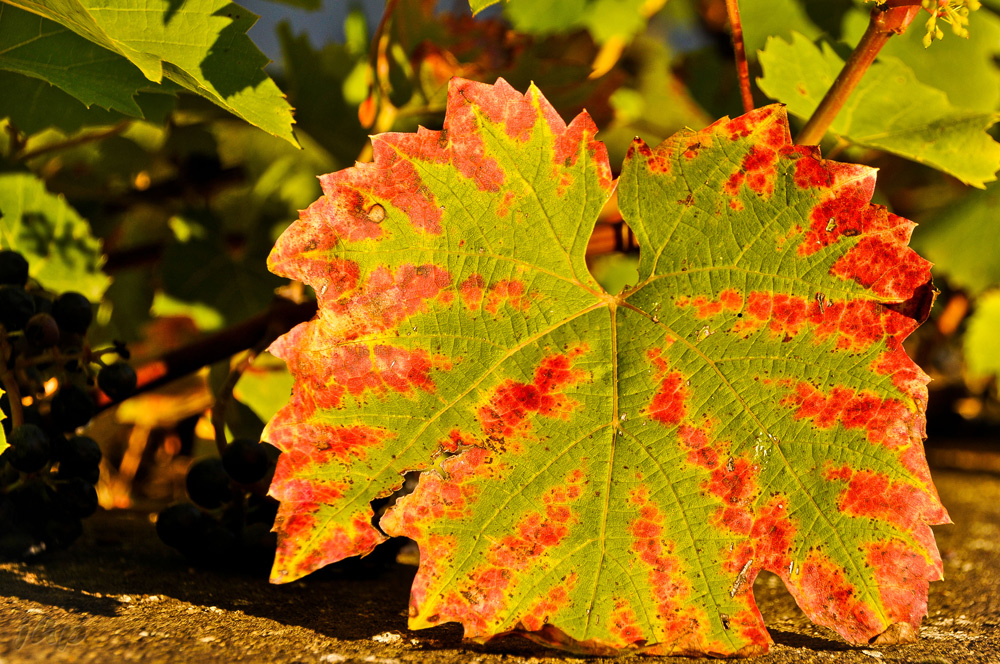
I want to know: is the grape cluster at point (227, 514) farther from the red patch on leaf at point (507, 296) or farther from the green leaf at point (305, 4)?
the green leaf at point (305, 4)

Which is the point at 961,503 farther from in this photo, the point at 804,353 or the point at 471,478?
the point at 471,478

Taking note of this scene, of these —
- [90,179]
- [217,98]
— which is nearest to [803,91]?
[217,98]

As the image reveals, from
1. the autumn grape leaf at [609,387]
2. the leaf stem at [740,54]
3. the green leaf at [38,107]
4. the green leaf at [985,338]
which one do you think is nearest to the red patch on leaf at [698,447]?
the autumn grape leaf at [609,387]

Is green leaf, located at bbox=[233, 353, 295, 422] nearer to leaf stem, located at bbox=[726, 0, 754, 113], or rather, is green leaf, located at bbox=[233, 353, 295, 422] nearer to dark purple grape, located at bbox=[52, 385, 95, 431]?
dark purple grape, located at bbox=[52, 385, 95, 431]

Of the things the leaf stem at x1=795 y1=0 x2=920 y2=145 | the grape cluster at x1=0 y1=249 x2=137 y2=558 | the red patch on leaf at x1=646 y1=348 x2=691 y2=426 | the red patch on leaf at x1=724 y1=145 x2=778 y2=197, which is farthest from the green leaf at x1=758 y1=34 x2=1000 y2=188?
the grape cluster at x1=0 y1=249 x2=137 y2=558

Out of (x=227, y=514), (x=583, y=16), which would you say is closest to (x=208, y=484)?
(x=227, y=514)
